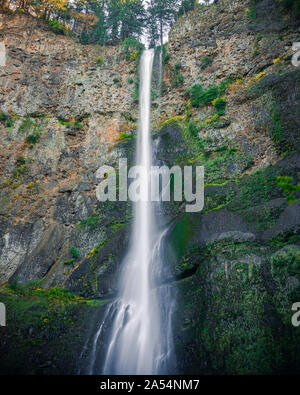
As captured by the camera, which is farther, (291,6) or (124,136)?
(124,136)

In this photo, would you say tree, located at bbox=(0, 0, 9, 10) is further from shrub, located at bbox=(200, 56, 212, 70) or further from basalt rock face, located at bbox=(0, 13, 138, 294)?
shrub, located at bbox=(200, 56, 212, 70)

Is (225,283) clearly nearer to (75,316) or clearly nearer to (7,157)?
(75,316)

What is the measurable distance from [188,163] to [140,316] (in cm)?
844

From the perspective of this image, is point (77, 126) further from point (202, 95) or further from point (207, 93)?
point (207, 93)

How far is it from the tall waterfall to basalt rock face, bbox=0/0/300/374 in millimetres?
475

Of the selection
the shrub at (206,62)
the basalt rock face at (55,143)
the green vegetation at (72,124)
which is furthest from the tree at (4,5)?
the shrub at (206,62)

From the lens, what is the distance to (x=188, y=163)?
1471 centimetres

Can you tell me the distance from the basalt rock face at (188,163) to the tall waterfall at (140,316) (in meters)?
0.47

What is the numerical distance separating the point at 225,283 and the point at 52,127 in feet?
51.2

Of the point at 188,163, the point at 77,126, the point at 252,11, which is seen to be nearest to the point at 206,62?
the point at 252,11

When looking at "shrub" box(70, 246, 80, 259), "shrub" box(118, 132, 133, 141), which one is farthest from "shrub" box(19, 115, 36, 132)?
"shrub" box(70, 246, 80, 259)

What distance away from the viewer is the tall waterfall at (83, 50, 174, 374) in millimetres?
8570

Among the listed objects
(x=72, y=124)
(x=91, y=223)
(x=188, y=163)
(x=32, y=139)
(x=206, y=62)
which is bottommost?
(x=91, y=223)
